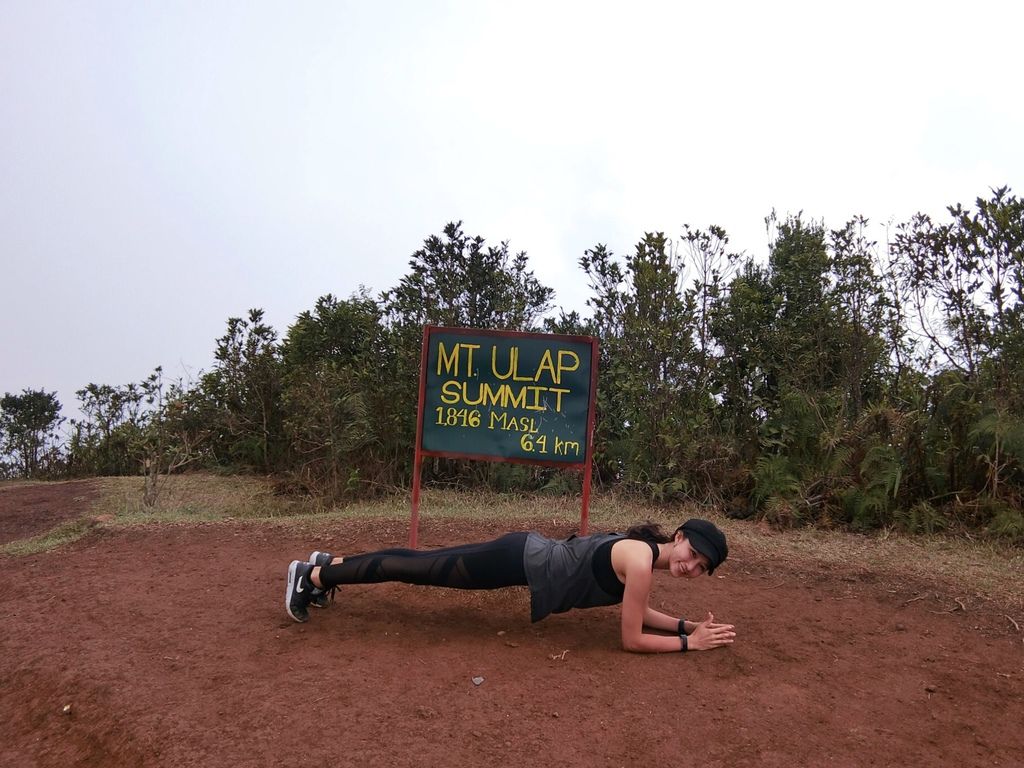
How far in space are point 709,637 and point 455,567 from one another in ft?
4.41

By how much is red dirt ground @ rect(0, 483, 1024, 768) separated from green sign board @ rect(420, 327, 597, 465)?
1.30 meters

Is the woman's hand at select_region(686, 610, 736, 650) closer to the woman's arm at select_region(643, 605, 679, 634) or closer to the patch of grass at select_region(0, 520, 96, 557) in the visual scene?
the woman's arm at select_region(643, 605, 679, 634)

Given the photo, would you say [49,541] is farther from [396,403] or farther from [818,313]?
[818,313]

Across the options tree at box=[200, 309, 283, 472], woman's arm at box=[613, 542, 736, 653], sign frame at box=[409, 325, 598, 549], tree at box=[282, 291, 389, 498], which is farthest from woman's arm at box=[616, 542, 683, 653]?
tree at box=[200, 309, 283, 472]

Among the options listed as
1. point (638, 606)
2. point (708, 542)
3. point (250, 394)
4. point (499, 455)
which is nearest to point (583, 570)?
point (638, 606)

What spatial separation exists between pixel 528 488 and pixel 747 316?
329cm

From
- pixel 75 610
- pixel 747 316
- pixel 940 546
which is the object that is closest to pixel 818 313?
pixel 747 316

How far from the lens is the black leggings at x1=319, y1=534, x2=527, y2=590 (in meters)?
4.06

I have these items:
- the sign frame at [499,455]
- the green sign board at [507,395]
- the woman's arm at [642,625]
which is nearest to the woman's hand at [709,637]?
the woman's arm at [642,625]

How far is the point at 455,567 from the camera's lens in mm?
4105

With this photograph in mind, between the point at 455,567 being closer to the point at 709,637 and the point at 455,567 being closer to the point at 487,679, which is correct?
the point at 487,679

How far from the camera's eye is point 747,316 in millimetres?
9109

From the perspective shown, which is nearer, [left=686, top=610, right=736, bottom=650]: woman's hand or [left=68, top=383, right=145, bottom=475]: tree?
[left=686, top=610, right=736, bottom=650]: woman's hand

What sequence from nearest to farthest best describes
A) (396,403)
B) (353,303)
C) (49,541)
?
(49,541) < (396,403) < (353,303)
